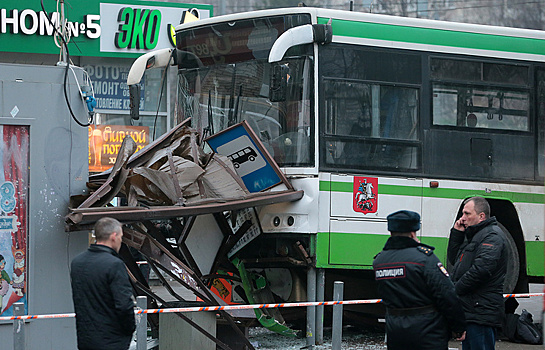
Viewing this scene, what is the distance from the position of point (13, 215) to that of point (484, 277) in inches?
183

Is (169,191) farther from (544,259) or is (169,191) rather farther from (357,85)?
(544,259)

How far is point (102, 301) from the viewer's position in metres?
6.16

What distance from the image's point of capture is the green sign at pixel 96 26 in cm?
2025

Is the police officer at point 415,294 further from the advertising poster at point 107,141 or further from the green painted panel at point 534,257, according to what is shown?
the advertising poster at point 107,141

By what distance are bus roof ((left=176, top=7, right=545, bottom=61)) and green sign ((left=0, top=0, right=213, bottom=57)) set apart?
391 inches

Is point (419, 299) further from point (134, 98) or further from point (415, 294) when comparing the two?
point (134, 98)

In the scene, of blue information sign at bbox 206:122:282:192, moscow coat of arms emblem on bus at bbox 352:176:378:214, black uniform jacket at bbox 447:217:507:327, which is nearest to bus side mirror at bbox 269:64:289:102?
blue information sign at bbox 206:122:282:192

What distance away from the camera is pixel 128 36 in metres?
21.1

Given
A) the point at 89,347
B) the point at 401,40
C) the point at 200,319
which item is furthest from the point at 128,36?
the point at 89,347

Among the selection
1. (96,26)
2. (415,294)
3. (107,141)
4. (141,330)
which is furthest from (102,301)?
(96,26)

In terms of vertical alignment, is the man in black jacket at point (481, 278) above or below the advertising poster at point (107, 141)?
below

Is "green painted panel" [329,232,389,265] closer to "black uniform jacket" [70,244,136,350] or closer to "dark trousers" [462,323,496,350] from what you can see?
"dark trousers" [462,323,496,350]

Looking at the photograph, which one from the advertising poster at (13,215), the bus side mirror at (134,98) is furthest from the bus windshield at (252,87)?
the advertising poster at (13,215)

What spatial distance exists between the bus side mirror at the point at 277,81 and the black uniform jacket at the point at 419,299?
397 centimetres
